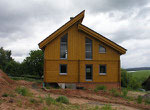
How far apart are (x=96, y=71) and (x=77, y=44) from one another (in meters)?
4.11

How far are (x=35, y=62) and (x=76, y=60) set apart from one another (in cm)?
1979

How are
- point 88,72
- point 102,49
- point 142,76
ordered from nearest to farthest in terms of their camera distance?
point 88,72 → point 102,49 → point 142,76

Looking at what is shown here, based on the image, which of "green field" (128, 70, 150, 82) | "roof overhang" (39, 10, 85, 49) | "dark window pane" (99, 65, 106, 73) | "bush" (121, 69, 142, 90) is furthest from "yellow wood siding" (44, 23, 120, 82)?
"green field" (128, 70, 150, 82)

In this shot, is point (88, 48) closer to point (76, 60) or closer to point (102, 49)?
point (102, 49)

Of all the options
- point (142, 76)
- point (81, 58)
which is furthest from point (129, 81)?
point (142, 76)

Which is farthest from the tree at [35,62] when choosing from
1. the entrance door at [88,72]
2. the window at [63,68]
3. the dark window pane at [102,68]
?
the dark window pane at [102,68]

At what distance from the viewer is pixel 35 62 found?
131 ft

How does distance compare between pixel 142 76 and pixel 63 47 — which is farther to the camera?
pixel 142 76

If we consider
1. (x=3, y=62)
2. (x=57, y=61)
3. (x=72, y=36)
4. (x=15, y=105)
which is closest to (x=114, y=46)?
(x=72, y=36)

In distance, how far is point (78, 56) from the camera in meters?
22.3

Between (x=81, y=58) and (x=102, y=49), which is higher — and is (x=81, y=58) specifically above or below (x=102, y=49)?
below

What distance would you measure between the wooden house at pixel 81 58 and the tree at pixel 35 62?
688 inches

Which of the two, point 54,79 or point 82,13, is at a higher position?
point 82,13

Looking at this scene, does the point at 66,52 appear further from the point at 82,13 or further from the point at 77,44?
the point at 82,13
